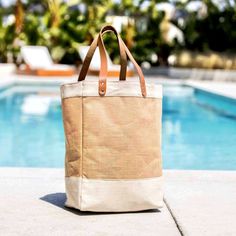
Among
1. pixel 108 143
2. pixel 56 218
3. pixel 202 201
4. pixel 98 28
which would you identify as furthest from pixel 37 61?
pixel 56 218

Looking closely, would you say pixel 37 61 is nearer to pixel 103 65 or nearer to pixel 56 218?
pixel 103 65

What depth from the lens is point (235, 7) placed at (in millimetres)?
21547

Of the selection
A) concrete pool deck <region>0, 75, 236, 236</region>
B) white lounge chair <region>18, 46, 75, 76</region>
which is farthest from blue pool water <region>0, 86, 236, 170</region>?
white lounge chair <region>18, 46, 75, 76</region>

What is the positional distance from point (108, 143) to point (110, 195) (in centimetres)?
26

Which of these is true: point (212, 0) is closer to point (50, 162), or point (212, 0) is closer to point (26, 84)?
point (26, 84)

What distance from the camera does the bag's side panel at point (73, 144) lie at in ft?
9.48

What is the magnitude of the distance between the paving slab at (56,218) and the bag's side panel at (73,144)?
0.09 m

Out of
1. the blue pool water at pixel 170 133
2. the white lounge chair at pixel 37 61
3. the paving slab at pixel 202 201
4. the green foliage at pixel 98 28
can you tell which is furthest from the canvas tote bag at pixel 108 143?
the green foliage at pixel 98 28

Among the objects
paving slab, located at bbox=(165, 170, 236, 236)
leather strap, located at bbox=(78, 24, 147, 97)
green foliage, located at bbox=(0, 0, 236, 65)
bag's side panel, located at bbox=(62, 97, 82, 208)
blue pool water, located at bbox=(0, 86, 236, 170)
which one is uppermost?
green foliage, located at bbox=(0, 0, 236, 65)

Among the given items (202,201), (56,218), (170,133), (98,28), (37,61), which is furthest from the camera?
(98,28)

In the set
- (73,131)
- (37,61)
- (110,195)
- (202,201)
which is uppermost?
(73,131)

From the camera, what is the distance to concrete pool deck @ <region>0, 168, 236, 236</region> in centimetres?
258

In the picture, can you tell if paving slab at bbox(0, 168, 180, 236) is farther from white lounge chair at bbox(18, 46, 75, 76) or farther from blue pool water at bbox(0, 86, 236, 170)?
white lounge chair at bbox(18, 46, 75, 76)

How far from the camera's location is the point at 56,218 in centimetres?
276
